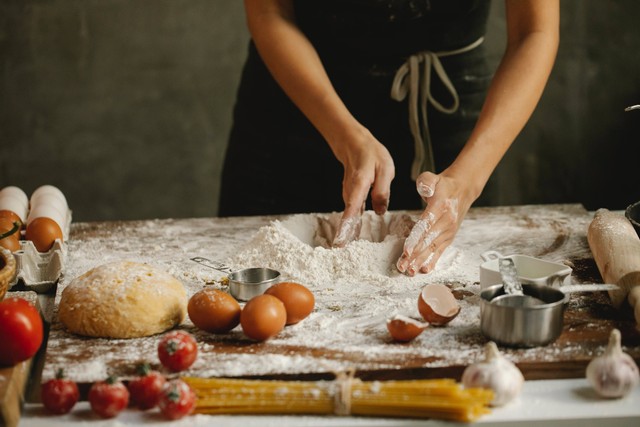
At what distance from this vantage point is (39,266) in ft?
6.35

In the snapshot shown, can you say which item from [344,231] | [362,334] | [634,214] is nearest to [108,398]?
[362,334]

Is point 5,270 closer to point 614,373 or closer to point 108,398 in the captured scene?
point 108,398

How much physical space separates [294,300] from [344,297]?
0.22 metres

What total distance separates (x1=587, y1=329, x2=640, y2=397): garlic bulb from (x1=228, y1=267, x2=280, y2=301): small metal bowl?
0.70 m

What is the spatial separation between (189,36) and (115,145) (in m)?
0.69

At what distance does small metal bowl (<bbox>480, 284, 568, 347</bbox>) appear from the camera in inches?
56.4

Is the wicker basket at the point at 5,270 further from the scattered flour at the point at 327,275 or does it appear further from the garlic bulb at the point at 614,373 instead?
the garlic bulb at the point at 614,373

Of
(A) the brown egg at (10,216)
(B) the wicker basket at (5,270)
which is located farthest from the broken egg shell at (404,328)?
(A) the brown egg at (10,216)

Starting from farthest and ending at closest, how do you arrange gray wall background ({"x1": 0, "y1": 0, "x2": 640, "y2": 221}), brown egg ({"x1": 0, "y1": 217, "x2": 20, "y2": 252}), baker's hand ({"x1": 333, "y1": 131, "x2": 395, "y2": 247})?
gray wall background ({"x1": 0, "y1": 0, "x2": 640, "y2": 221})
baker's hand ({"x1": 333, "y1": 131, "x2": 395, "y2": 247})
brown egg ({"x1": 0, "y1": 217, "x2": 20, "y2": 252})

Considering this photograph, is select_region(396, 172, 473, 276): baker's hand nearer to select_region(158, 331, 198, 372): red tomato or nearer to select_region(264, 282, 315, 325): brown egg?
select_region(264, 282, 315, 325): brown egg

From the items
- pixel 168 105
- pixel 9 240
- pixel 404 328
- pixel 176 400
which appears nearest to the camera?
pixel 176 400

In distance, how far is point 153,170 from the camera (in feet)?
14.3

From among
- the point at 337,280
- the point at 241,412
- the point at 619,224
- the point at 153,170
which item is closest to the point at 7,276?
the point at 241,412

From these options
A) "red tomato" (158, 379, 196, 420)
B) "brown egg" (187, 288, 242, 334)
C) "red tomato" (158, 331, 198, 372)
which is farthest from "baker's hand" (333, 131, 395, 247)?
"red tomato" (158, 379, 196, 420)
